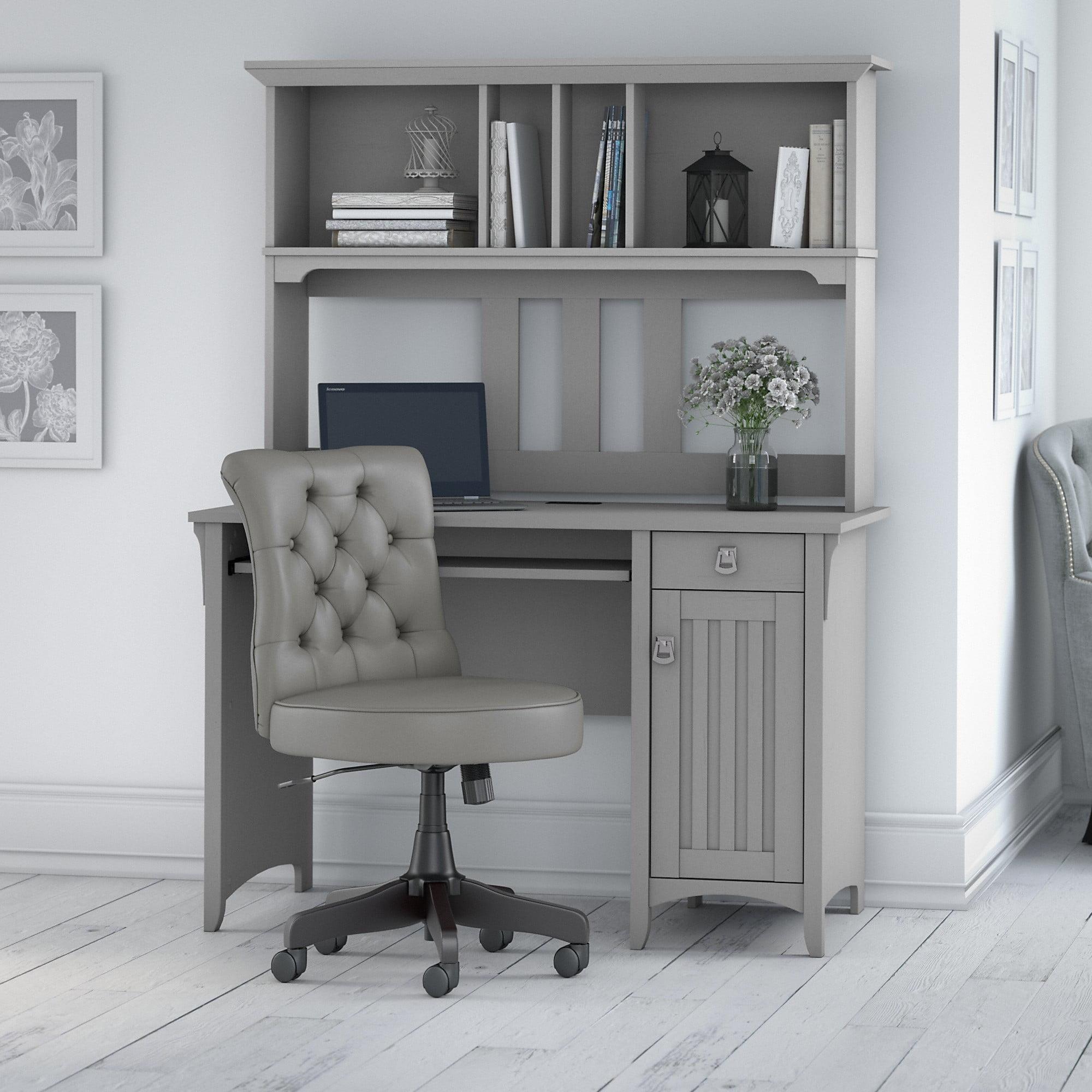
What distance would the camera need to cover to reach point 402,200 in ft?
11.2

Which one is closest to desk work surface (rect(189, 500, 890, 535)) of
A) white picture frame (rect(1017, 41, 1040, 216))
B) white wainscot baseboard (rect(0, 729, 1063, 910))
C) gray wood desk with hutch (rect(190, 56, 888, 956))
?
gray wood desk with hutch (rect(190, 56, 888, 956))

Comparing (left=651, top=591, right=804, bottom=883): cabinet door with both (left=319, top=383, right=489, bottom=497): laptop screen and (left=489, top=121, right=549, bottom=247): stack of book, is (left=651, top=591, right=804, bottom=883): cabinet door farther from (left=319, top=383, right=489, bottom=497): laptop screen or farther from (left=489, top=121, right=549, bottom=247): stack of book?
(left=489, top=121, right=549, bottom=247): stack of book

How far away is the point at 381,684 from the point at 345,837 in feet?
2.59

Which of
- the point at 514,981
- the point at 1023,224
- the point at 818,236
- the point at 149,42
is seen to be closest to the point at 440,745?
the point at 514,981

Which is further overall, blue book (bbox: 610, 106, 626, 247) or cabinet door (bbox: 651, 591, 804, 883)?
blue book (bbox: 610, 106, 626, 247)

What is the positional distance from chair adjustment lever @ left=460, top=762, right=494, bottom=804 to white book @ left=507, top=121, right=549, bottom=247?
44.0 inches

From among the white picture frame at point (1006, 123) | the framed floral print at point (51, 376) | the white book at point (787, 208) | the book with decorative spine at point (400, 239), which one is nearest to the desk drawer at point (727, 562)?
the white book at point (787, 208)

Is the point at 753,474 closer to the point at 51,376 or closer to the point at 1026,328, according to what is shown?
the point at 1026,328

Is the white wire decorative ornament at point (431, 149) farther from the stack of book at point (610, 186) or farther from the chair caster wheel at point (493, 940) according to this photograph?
the chair caster wheel at point (493, 940)

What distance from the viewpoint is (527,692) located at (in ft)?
9.61

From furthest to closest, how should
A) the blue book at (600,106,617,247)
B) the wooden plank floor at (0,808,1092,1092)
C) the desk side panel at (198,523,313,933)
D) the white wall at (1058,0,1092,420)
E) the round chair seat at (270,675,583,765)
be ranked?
the white wall at (1058,0,1092,420), the blue book at (600,106,617,247), the desk side panel at (198,523,313,933), the round chair seat at (270,675,583,765), the wooden plank floor at (0,808,1092,1092)

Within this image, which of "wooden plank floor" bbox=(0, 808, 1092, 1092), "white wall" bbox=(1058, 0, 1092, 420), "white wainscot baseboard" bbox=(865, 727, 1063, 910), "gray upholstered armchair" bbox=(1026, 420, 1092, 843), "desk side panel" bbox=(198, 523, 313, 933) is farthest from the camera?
"white wall" bbox=(1058, 0, 1092, 420)

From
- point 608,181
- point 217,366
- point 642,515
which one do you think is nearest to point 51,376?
point 217,366

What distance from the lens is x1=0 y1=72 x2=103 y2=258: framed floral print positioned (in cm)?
368
